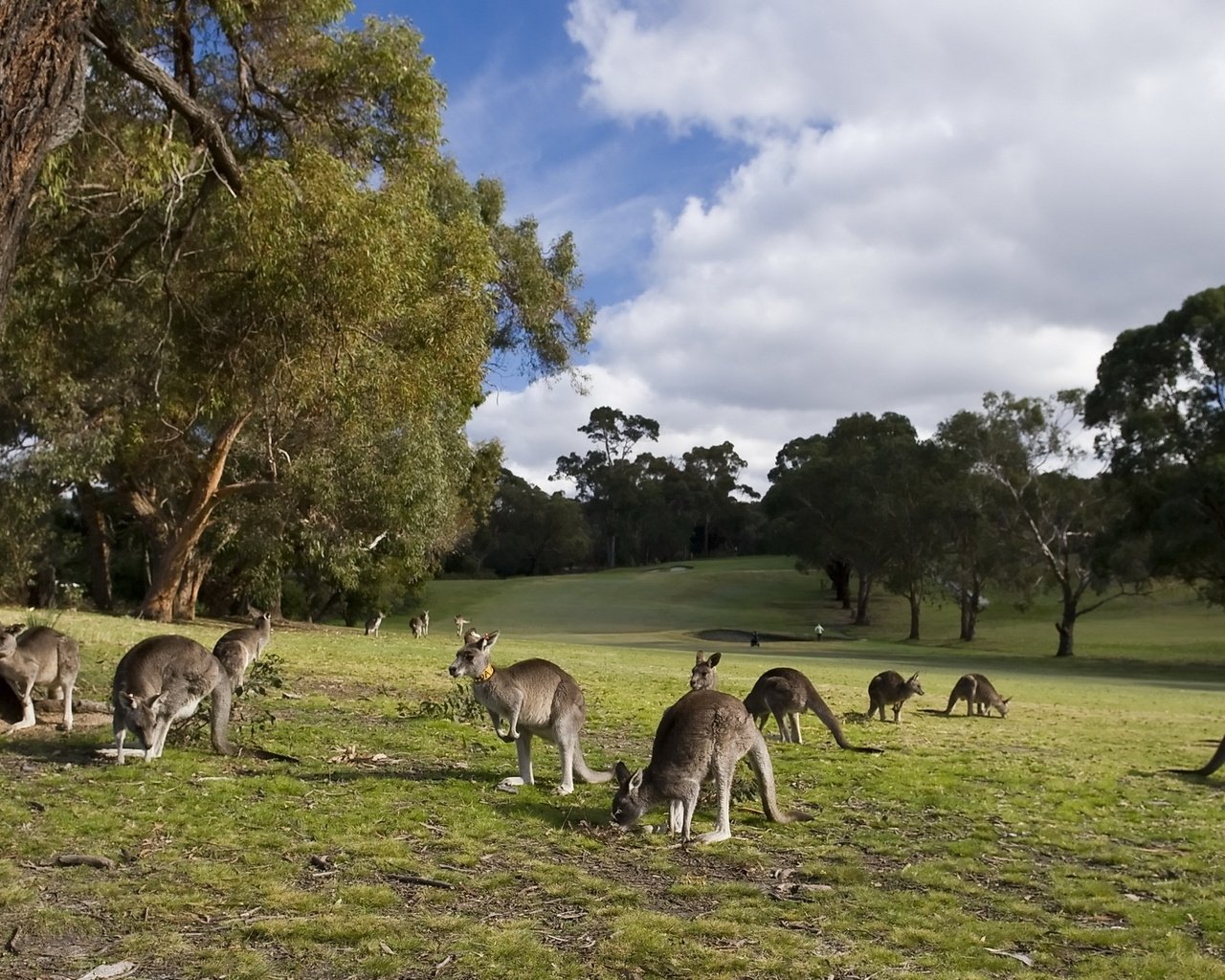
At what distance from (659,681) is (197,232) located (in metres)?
11.2

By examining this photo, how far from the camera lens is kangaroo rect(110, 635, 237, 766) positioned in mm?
8250

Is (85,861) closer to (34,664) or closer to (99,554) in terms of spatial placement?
(34,664)

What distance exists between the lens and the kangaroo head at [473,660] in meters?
8.30

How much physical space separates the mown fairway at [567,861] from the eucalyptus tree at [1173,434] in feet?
96.9

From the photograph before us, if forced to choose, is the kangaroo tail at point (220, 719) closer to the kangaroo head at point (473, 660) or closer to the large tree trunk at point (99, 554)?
the kangaroo head at point (473, 660)

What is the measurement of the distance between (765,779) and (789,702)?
388 cm

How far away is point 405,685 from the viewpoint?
15.8 m

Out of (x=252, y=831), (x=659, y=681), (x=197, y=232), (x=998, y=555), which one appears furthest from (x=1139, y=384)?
(x=252, y=831)

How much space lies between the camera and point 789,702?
11.7 metres

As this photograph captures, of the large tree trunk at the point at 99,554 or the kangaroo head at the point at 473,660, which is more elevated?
the large tree trunk at the point at 99,554

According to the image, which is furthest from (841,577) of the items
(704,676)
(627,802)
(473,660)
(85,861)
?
(85,861)

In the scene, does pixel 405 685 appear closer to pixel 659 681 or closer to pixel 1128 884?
pixel 659 681

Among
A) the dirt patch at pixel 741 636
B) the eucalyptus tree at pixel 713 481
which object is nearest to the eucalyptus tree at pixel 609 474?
the eucalyptus tree at pixel 713 481

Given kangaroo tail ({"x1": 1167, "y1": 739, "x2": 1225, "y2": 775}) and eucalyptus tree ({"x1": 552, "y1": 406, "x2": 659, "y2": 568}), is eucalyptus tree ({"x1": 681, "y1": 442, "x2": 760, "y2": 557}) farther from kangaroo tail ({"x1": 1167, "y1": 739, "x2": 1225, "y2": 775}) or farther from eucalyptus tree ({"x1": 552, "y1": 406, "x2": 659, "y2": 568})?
kangaroo tail ({"x1": 1167, "y1": 739, "x2": 1225, "y2": 775})
